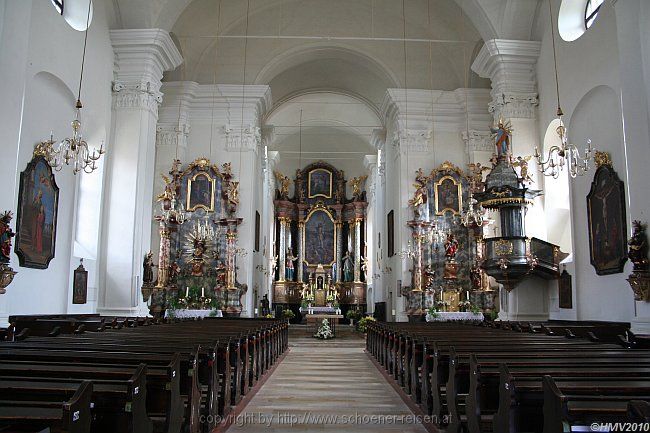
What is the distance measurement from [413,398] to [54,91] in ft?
27.6

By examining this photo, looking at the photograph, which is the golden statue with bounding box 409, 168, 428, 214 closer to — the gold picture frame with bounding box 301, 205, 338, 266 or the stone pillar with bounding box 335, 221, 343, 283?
the stone pillar with bounding box 335, 221, 343, 283

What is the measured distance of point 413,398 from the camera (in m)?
5.71

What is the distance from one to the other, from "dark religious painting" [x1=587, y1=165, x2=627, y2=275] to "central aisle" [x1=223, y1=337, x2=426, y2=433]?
4.30 m

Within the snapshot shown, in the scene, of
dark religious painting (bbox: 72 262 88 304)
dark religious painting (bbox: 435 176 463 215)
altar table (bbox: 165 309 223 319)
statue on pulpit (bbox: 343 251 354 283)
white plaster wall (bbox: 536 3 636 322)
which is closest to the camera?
white plaster wall (bbox: 536 3 636 322)

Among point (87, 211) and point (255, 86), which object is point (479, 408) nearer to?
point (87, 211)

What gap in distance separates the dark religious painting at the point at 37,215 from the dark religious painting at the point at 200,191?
5.96 m

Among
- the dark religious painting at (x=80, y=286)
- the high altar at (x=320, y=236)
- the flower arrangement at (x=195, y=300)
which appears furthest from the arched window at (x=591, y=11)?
the high altar at (x=320, y=236)

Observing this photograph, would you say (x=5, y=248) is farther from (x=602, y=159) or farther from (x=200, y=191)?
(x=602, y=159)

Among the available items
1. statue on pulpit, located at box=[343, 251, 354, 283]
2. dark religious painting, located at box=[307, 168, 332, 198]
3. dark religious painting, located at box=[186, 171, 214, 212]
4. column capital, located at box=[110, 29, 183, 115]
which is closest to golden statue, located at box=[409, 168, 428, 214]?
dark religious painting, located at box=[186, 171, 214, 212]

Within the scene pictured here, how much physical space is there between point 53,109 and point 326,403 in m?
7.59

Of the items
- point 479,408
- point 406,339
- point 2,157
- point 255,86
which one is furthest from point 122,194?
point 479,408

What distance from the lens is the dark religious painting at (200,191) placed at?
15938mm

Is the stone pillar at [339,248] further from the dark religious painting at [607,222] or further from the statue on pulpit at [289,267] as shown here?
the dark religious painting at [607,222]

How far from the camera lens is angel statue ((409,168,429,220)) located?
51.4ft
